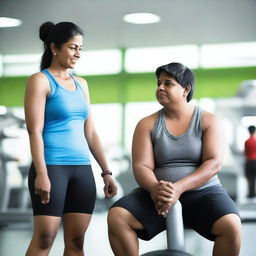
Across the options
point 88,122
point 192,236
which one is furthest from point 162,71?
point 192,236

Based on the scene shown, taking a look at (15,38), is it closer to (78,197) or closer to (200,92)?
(200,92)

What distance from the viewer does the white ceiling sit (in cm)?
431

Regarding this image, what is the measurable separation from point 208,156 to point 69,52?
60 cm

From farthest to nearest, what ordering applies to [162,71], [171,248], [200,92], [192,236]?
[200,92], [192,236], [162,71], [171,248]

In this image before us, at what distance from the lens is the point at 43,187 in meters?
1.71

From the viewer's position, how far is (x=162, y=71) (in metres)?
1.91

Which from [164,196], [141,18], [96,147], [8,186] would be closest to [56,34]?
[96,147]

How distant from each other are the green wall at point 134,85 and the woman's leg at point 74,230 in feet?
8.82

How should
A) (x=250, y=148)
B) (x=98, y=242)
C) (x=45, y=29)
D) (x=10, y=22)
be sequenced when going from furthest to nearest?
(x=10, y=22), (x=250, y=148), (x=98, y=242), (x=45, y=29)

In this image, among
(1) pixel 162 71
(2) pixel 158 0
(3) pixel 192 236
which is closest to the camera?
(1) pixel 162 71

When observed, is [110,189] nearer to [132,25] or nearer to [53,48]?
[53,48]

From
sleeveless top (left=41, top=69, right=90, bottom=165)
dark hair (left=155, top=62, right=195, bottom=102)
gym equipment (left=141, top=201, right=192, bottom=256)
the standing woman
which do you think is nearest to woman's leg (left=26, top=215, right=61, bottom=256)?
the standing woman

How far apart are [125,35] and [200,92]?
0.84m

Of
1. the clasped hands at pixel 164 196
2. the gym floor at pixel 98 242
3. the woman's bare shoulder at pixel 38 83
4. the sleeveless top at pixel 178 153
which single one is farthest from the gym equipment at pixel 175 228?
the gym floor at pixel 98 242
